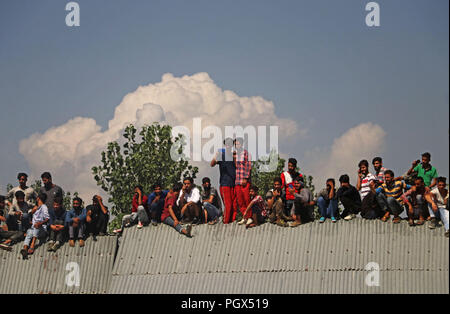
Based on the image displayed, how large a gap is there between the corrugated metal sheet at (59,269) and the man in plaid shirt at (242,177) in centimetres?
446

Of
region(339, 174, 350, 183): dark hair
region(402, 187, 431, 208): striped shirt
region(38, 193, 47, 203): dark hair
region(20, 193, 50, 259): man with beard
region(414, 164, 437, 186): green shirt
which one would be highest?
region(414, 164, 437, 186): green shirt

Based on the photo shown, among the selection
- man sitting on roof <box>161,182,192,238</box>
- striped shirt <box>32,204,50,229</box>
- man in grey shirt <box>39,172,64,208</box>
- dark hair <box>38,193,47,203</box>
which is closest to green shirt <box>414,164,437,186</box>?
man sitting on roof <box>161,182,192,238</box>

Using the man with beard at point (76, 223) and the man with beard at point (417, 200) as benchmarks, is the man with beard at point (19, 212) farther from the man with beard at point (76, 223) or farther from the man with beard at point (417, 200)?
the man with beard at point (417, 200)

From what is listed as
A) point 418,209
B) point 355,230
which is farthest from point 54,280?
point 418,209

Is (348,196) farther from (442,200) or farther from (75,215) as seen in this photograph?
(75,215)

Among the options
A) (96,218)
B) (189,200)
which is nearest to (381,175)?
(189,200)

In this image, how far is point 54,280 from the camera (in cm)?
2336

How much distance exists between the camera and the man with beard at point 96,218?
2316cm

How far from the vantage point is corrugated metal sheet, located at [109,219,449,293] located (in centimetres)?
1992

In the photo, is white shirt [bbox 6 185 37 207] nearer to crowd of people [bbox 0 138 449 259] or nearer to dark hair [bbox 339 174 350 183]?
crowd of people [bbox 0 138 449 259]

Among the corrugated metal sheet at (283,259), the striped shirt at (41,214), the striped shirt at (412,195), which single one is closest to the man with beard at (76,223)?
the striped shirt at (41,214)

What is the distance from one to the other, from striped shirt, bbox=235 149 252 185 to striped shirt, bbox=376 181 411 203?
420cm
